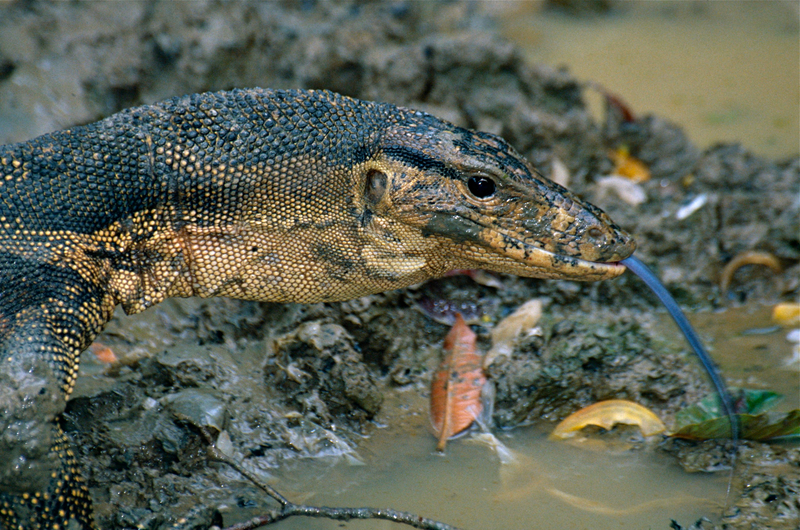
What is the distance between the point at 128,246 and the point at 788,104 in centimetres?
701

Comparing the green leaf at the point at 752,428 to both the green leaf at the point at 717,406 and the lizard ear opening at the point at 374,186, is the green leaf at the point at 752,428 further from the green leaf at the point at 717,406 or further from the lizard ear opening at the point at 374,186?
the lizard ear opening at the point at 374,186

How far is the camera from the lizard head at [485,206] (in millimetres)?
3477

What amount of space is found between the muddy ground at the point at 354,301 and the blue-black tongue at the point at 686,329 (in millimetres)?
228

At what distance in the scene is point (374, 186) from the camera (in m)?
3.54

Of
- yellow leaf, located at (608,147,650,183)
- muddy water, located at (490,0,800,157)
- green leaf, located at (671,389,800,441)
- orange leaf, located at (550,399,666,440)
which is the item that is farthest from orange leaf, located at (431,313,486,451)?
muddy water, located at (490,0,800,157)

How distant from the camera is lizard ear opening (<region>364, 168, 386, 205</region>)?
3.52 metres

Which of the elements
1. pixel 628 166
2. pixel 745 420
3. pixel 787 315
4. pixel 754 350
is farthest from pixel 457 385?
pixel 628 166

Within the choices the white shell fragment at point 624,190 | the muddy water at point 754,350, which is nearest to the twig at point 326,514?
the muddy water at point 754,350

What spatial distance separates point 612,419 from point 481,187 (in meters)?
1.50

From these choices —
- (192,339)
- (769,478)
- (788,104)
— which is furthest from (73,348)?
(788,104)

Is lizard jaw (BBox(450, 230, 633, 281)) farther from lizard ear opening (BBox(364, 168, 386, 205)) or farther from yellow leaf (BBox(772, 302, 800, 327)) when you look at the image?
yellow leaf (BBox(772, 302, 800, 327))

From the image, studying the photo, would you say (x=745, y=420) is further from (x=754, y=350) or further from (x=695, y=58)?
(x=695, y=58)

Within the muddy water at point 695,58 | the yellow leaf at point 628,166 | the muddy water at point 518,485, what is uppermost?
the muddy water at point 695,58

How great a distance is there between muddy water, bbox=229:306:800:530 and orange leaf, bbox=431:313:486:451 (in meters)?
0.08
